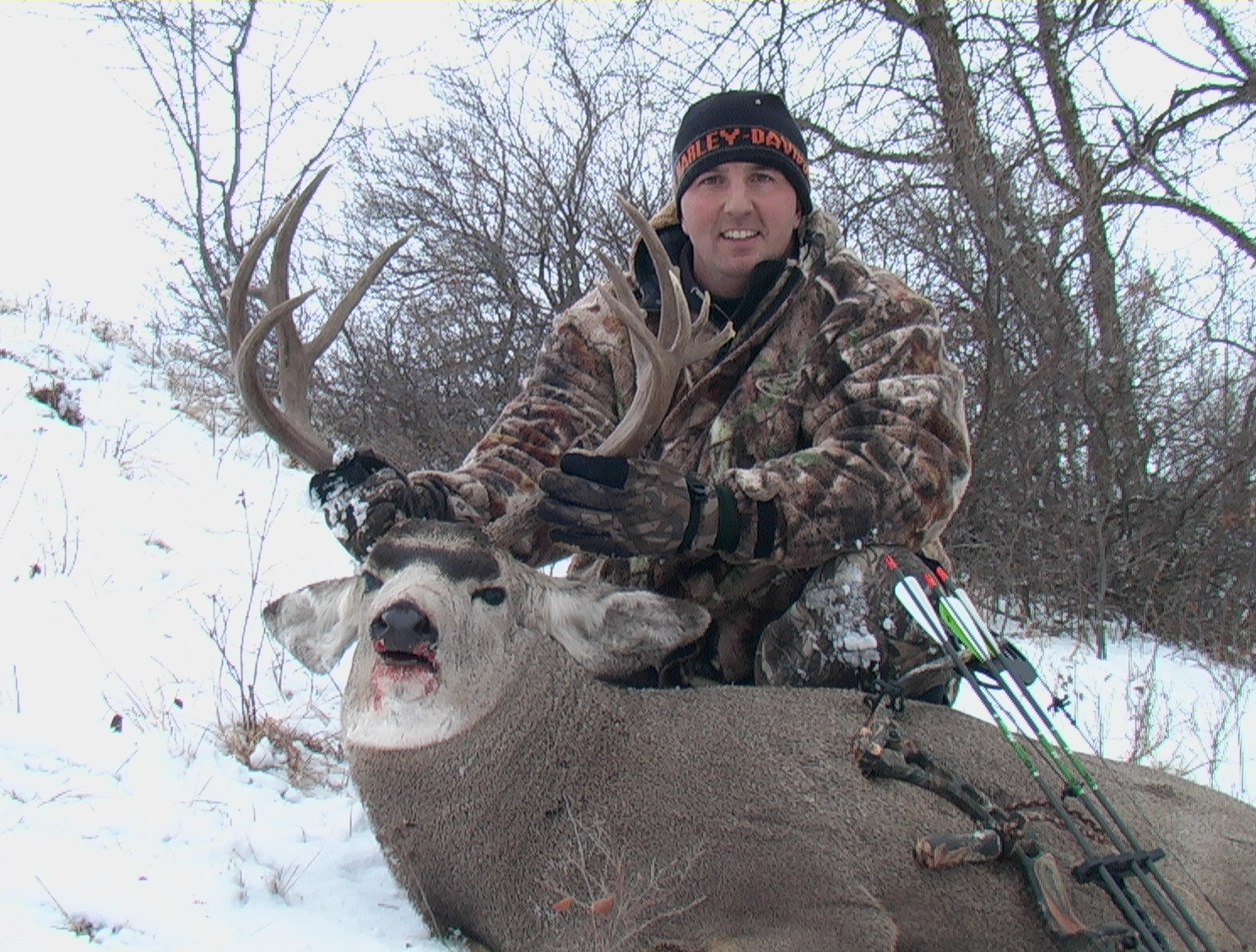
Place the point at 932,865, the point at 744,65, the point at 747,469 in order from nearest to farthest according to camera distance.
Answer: the point at 932,865 < the point at 747,469 < the point at 744,65

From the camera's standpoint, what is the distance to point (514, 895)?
2.37 meters

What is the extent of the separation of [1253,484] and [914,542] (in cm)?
448

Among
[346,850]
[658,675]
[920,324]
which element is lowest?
[346,850]

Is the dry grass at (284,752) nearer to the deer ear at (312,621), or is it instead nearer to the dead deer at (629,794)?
the deer ear at (312,621)

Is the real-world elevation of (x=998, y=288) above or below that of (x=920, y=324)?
above

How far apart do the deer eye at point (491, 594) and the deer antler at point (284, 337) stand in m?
0.55

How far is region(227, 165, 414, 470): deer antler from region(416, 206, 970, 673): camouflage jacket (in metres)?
0.37

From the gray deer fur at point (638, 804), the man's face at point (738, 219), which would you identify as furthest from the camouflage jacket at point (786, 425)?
the gray deer fur at point (638, 804)

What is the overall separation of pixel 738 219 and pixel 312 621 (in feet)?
5.80

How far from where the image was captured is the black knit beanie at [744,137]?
3584mm

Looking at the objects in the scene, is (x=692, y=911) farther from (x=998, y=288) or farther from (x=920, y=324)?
(x=998, y=288)

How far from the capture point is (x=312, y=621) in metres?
3.00

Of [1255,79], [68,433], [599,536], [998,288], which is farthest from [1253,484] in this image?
[68,433]

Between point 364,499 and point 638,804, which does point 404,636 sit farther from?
point 638,804
